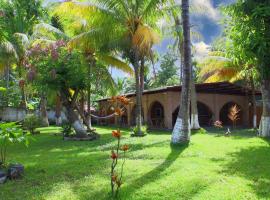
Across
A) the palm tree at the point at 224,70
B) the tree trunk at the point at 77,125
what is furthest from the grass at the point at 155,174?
the palm tree at the point at 224,70

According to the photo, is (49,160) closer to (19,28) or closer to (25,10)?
(19,28)

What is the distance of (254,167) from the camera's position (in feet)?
27.5

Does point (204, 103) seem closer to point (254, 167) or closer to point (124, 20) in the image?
point (124, 20)

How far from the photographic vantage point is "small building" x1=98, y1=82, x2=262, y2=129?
21734 millimetres

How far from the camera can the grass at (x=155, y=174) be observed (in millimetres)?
6254

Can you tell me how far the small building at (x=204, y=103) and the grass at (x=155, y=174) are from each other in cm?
1014

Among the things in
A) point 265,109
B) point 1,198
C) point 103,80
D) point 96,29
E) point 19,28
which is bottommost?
point 1,198

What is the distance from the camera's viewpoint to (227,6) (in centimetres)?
1354

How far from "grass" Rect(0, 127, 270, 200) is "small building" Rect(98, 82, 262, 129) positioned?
10144 mm

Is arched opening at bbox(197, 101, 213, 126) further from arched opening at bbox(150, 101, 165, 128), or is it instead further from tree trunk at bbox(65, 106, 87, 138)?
tree trunk at bbox(65, 106, 87, 138)

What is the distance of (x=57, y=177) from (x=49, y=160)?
237 cm

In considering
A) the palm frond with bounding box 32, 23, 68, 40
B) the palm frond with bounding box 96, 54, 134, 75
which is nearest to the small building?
the palm frond with bounding box 96, 54, 134, 75

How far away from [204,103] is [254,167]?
15650 millimetres

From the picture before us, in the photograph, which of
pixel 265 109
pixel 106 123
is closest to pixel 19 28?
pixel 106 123
